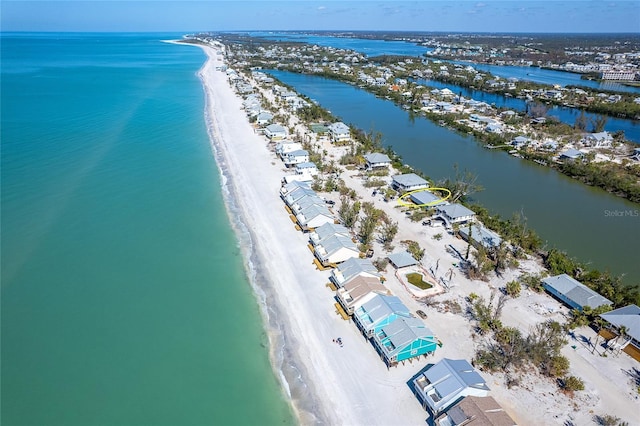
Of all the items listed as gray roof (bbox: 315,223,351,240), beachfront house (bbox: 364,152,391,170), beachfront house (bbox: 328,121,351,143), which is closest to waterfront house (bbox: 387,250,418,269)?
gray roof (bbox: 315,223,351,240)

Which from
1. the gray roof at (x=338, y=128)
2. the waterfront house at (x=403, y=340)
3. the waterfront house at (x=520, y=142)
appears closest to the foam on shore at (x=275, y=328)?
the waterfront house at (x=403, y=340)

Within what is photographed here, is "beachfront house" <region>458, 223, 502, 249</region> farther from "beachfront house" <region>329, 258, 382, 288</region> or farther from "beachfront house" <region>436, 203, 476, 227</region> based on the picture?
"beachfront house" <region>329, 258, 382, 288</region>

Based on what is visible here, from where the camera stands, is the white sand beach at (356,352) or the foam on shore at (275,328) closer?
the white sand beach at (356,352)

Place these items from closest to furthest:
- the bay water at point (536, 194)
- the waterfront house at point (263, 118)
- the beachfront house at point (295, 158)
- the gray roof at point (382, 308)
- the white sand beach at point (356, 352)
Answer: the white sand beach at point (356, 352) < the gray roof at point (382, 308) < the bay water at point (536, 194) < the beachfront house at point (295, 158) < the waterfront house at point (263, 118)

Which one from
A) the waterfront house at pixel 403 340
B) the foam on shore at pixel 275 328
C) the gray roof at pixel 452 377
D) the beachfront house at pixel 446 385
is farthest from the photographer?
the waterfront house at pixel 403 340

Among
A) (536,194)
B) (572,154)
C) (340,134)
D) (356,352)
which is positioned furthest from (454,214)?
(572,154)

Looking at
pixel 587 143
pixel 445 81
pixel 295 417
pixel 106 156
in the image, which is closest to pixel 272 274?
pixel 295 417

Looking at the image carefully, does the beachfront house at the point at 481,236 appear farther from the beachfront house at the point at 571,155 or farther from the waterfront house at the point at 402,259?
the beachfront house at the point at 571,155
